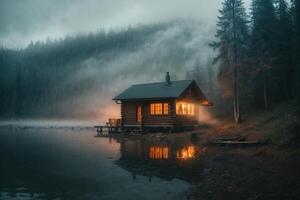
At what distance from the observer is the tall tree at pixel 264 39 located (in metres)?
38.6

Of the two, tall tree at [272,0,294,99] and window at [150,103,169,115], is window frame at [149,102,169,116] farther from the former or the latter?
tall tree at [272,0,294,99]

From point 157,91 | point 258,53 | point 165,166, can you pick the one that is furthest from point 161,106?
point 165,166

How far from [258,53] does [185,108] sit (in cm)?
1360

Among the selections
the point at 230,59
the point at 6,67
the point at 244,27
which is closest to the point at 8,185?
the point at 230,59

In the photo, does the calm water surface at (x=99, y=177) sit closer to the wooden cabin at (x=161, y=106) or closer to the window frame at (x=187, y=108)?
the wooden cabin at (x=161, y=106)

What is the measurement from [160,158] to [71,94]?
175 metres

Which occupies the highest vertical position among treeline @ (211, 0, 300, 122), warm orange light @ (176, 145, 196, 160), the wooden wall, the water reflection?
treeline @ (211, 0, 300, 122)

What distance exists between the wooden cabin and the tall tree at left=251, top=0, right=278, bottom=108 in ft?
33.1

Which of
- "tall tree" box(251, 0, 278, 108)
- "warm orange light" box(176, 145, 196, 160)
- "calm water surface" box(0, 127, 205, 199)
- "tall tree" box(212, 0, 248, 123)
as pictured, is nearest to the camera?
"calm water surface" box(0, 127, 205, 199)

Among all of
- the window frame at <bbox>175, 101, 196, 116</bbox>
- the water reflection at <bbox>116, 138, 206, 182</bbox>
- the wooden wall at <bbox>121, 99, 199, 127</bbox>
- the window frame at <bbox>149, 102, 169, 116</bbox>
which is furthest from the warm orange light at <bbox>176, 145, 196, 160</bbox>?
the window frame at <bbox>149, 102, 169, 116</bbox>

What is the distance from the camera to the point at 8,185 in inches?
489

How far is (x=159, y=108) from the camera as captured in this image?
38375 mm

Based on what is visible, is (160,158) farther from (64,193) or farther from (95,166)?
(64,193)

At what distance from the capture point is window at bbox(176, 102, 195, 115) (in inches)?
1489
